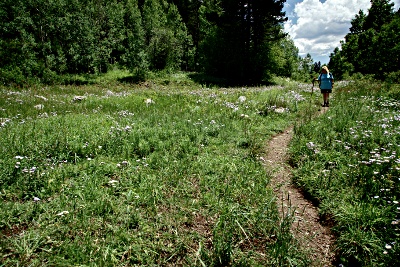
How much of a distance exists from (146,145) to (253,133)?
375 centimetres

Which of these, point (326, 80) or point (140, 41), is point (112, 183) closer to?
point (326, 80)

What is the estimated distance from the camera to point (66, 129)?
21.4ft

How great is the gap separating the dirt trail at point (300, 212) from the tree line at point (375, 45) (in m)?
18.4

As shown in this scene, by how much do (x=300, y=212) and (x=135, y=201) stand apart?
295cm

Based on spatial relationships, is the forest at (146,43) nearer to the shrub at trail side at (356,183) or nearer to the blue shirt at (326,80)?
the blue shirt at (326,80)

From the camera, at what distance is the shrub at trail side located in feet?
10.1

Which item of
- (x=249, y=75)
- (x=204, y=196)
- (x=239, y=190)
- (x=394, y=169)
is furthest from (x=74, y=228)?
(x=249, y=75)

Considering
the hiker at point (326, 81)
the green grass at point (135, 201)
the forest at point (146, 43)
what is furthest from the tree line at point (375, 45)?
the green grass at point (135, 201)

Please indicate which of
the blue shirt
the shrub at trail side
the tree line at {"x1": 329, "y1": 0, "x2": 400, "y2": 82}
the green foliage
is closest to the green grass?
the shrub at trail side

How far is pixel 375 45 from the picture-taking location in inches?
1183

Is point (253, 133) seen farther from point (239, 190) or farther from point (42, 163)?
A: point (42, 163)

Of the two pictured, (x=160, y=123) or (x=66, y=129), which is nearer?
(x=66, y=129)

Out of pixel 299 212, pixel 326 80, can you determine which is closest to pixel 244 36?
pixel 326 80

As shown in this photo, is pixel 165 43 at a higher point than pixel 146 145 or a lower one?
higher
